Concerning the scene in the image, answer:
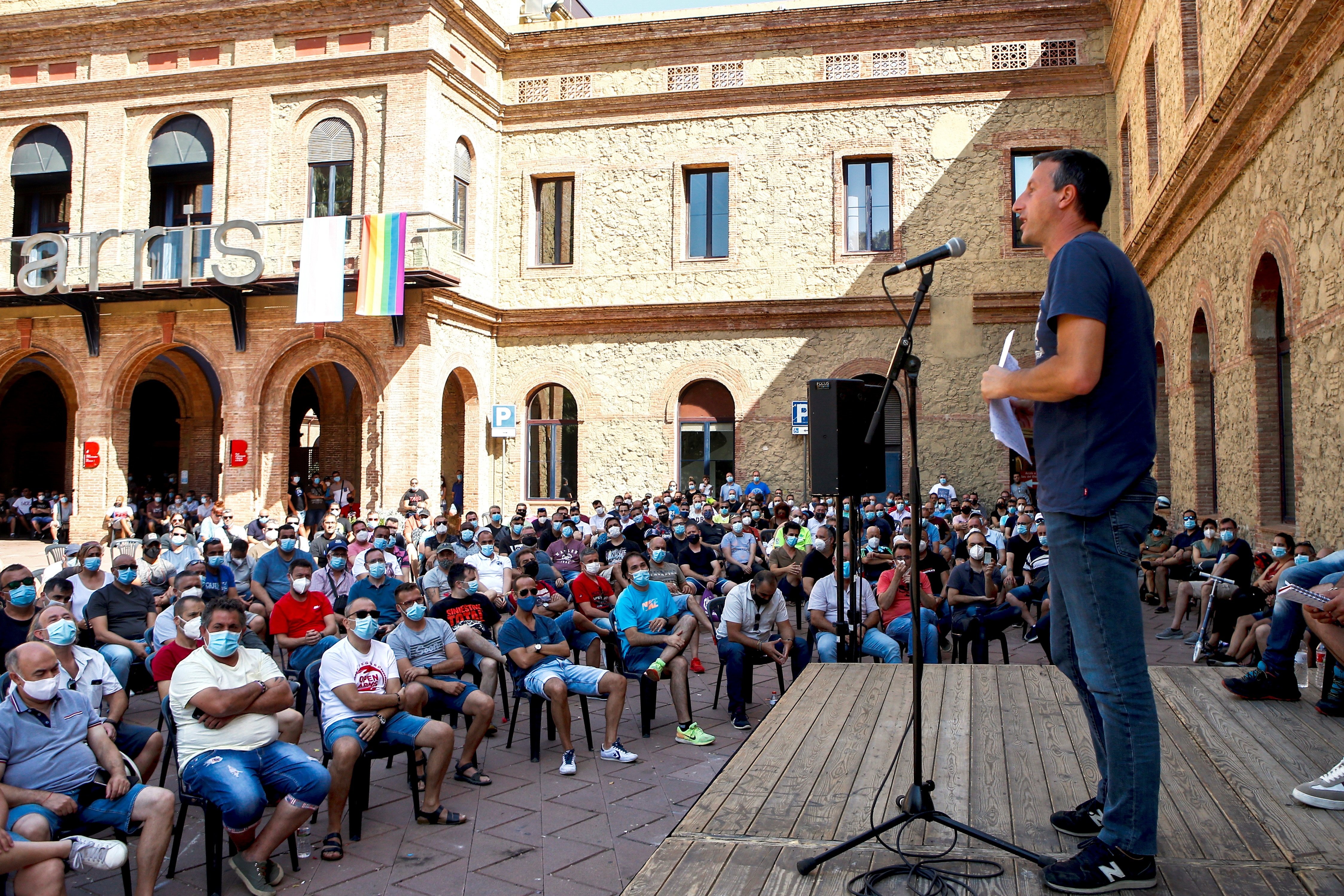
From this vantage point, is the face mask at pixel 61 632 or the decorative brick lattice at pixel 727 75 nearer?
the face mask at pixel 61 632

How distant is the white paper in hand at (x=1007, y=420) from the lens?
3014 millimetres

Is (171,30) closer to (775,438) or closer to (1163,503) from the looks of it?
(775,438)

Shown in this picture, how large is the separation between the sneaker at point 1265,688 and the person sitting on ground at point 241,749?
4.68m

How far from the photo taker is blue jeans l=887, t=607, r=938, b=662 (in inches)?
340

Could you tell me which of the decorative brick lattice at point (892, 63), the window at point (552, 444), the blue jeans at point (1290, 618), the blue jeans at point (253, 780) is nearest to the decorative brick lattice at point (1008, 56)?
the decorative brick lattice at point (892, 63)

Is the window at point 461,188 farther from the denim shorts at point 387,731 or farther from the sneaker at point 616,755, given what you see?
the denim shorts at point 387,731

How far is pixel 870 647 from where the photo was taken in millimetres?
8508

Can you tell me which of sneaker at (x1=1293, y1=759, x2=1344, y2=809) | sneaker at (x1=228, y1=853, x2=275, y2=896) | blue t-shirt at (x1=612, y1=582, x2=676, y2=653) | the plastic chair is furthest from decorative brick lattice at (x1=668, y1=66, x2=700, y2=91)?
sneaker at (x1=1293, y1=759, x2=1344, y2=809)

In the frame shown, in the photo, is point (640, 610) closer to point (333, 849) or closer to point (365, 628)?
point (365, 628)

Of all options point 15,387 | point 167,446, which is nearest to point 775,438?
point 167,446

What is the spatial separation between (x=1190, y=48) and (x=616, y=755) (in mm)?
12480

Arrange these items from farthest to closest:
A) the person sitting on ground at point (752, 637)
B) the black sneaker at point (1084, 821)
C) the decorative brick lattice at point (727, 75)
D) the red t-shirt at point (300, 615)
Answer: the decorative brick lattice at point (727, 75) → the person sitting on ground at point (752, 637) → the red t-shirt at point (300, 615) → the black sneaker at point (1084, 821)

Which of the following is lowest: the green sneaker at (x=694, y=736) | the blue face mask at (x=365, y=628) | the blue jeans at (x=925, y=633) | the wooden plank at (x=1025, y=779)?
the green sneaker at (x=694, y=736)

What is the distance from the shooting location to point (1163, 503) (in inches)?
614
